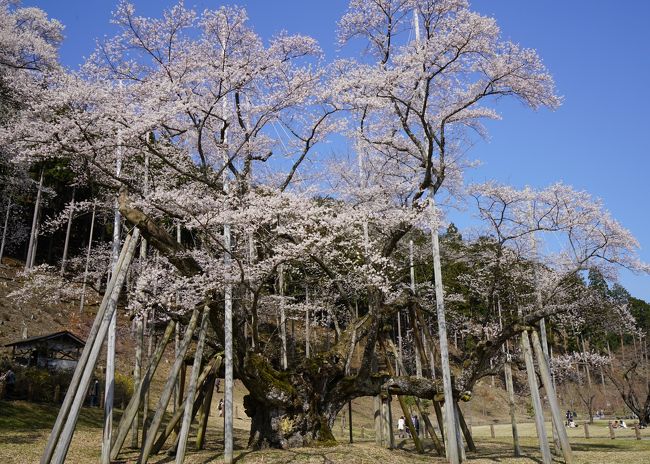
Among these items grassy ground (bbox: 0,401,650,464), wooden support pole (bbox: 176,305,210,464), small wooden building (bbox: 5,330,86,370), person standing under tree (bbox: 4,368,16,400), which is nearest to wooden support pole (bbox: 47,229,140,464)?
wooden support pole (bbox: 176,305,210,464)

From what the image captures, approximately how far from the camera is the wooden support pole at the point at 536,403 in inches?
434

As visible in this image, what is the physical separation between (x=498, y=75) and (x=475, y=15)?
159cm

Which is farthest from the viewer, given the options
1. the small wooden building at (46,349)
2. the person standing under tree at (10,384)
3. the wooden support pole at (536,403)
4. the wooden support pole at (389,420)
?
the small wooden building at (46,349)

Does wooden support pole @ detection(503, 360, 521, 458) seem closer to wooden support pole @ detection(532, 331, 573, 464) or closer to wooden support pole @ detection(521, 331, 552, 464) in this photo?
wooden support pole @ detection(521, 331, 552, 464)

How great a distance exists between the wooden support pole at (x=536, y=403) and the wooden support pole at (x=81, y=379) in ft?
29.9

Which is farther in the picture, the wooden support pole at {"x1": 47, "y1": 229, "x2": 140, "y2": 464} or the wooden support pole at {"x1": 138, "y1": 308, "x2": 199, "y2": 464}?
the wooden support pole at {"x1": 138, "y1": 308, "x2": 199, "y2": 464}

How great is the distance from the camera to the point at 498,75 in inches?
475

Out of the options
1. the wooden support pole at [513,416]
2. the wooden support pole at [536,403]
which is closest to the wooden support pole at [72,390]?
the wooden support pole at [536,403]

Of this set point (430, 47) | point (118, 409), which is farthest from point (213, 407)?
point (430, 47)

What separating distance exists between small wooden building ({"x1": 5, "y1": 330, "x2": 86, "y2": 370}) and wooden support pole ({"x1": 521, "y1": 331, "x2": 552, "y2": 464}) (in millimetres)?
19800

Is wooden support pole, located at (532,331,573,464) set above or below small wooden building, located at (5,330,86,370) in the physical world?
below

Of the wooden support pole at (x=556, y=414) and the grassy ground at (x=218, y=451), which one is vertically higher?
the wooden support pole at (x=556, y=414)

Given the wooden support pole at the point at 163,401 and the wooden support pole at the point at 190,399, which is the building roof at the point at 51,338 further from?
the wooden support pole at the point at 190,399

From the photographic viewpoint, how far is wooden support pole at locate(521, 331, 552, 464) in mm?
11016
